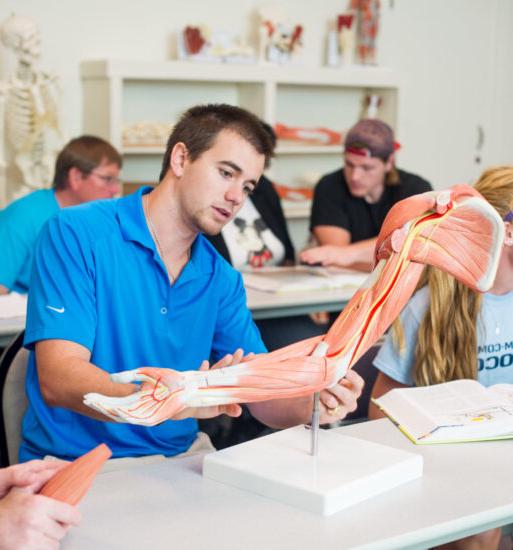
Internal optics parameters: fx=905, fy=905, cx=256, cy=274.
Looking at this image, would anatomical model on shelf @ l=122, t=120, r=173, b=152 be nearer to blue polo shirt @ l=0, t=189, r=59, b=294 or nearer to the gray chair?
blue polo shirt @ l=0, t=189, r=59, b=294

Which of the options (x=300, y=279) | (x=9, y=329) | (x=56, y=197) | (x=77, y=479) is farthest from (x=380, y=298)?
(x=56, y=197)

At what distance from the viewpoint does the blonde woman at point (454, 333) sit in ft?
6.81

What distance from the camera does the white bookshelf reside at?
4.62m

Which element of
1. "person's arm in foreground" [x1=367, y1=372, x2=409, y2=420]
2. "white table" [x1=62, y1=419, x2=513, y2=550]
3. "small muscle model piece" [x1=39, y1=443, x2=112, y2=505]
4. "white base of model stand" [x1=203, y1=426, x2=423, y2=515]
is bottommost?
"person's arm in foreground" [x1=367, y1=372, x2=409, y2=420]

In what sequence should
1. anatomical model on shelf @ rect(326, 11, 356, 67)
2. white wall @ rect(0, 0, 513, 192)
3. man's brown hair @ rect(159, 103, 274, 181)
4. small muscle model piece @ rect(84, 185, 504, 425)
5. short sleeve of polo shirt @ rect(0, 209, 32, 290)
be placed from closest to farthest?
1. small muscle model piece @ rect(84, 185, 504, 425)
2. man's brown hair @ rect(159, 103, 274, 181)
3. short sleeve of polo shirt @ rect(0, 209, 32, 290)
4. white wall @ rect(0, 0, 513, 192)
5. anatomical model on shelf @ rect(326, 11, 356, 67)

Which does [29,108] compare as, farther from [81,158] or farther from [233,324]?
[233,324]

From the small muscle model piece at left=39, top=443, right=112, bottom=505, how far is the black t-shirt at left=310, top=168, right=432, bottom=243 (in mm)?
2955

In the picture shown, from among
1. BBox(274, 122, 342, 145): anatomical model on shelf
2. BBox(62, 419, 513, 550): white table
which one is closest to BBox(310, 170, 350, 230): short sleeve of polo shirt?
BBox(274, 122, 342, 145): anatomical model on shelf

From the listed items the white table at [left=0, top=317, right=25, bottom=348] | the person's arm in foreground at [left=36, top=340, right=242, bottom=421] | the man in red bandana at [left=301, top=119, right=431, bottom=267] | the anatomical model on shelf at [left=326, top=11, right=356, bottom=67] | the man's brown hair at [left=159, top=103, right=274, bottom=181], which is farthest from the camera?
the anatomical model on shelf at [left=326, top=11, right=356, bottom=67]

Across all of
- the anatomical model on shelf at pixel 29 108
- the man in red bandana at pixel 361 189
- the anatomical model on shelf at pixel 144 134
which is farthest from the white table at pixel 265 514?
the anatomical model on shelf at pixel 144 134

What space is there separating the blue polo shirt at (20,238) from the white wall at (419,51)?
1338mm

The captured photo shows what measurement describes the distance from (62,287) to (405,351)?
814 mm

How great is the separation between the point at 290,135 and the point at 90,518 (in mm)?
4110

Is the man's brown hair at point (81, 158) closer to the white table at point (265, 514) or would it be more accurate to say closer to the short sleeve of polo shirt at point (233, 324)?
the short sleeve of polo shirt at point (233, 324)
